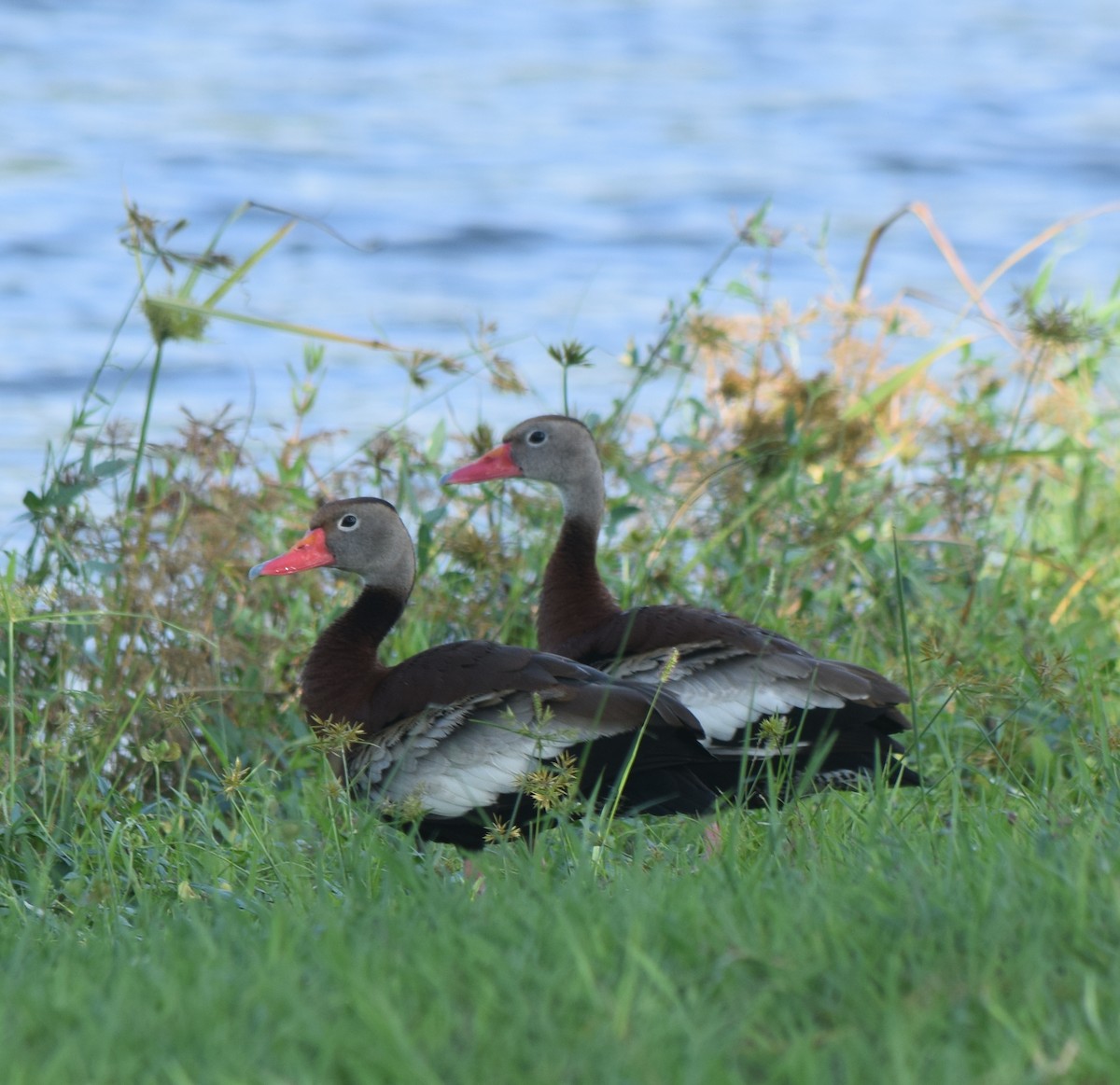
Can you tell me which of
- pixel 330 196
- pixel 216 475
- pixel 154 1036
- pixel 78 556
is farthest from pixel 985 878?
pixel 330 196

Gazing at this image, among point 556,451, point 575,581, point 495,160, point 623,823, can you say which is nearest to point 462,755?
point 623,823

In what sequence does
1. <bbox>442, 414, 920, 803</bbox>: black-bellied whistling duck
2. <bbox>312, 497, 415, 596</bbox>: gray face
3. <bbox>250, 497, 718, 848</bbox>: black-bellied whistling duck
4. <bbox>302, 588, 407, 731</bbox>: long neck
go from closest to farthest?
<bbox>250, 497, 718, 848</bbox>: black-bellied whistling duck
<bbox>442, 414, 920, 803</bbox>: black-bellied whistling duck
<bbox>302, 588, 407, 731</bbox>: long neck
<bbox>312, 497, 415, 596</bbox>: gray face

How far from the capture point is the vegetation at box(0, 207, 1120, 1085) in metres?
2.22

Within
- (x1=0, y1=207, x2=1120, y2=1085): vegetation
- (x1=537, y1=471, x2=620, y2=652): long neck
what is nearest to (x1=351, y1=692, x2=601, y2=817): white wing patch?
(x1=0, y1=207, x2=1120, y2=1085): vegetation

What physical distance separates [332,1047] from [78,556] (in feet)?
10.4

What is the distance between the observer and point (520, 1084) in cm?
210

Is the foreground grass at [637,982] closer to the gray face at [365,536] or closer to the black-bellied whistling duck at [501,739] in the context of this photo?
the black-bellied whistling duck at [501,739]

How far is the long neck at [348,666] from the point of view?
4254mm

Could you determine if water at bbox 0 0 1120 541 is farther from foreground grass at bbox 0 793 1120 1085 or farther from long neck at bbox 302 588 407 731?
foreground grass at bbox 0 793 1120 1085

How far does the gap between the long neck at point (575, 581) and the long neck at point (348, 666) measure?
0.46 metres

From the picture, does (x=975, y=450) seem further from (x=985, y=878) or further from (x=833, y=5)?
(x=833, y=5)

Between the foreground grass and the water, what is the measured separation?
5.39 meters

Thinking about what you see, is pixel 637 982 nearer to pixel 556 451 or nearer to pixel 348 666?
pixel 348 666

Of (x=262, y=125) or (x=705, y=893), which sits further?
(x=262, y=125)
